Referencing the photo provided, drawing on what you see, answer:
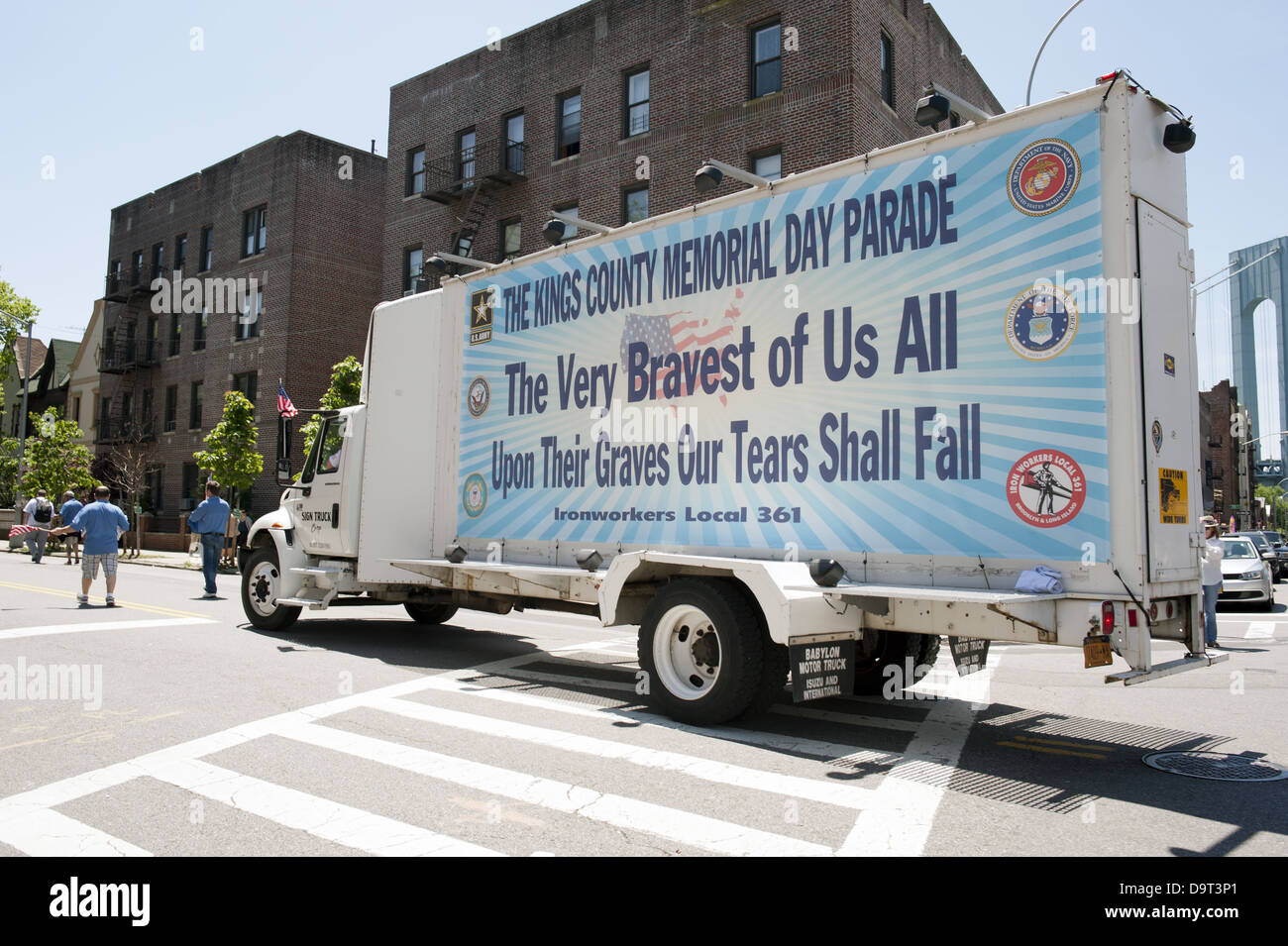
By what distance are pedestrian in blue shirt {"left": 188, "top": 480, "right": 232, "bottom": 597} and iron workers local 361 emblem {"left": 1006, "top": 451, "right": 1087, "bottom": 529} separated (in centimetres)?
1369

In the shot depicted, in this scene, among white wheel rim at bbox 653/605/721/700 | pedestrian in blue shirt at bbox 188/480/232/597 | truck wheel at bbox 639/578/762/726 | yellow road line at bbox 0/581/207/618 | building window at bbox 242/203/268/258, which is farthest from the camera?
building window at bbox 242/203/268/258

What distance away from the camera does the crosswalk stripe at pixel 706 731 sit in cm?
600

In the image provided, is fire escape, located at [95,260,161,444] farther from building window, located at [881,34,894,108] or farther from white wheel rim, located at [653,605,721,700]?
white wheel rim, located at [653,605,721,700]

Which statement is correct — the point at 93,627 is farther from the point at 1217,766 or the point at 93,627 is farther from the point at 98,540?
Answer: the point at 1217,766

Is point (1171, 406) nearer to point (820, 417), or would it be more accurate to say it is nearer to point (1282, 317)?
point (820, 417)

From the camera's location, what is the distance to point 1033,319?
5641 millimetres

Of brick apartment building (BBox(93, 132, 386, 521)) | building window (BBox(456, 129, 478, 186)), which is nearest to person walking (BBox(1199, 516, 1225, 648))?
building window (BBox(456, 129, 478, 186))

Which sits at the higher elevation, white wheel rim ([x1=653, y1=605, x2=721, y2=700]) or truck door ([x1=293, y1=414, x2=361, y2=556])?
truck door ([x1=293, y1=414, x2=361, y2=556])

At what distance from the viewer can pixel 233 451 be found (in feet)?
83.9

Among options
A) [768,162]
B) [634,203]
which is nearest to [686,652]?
[768,162]

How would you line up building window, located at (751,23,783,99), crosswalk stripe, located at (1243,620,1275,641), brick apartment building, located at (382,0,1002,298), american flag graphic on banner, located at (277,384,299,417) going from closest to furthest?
american flag graphic on banner, located at (277,384,299,417) < crosswalk stripe, located at (1243,620,1275,641) < brick apartment building, located at (382,0,1002,298) < building window, located at (751,23,783,99)

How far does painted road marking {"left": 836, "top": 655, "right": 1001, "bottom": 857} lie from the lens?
170 inches

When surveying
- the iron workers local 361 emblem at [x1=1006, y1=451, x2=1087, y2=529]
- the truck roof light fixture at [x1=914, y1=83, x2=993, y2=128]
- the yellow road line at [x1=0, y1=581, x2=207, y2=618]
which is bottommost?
the yellow road line at [x1=0, y1=581, x2=207, y2=618]
